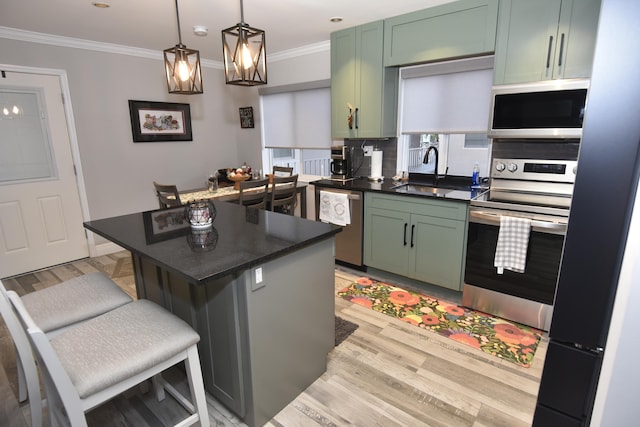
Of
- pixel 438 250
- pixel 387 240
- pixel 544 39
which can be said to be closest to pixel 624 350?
pixel 438 250

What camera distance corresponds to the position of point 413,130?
11.9 feet

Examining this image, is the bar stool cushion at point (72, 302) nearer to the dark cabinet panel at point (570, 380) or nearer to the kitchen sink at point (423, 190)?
the dark cabinet panel at point (570, 380)

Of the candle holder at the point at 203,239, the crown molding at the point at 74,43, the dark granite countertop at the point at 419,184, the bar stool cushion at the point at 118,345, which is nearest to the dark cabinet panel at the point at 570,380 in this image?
the bar stool cushion at the point at 118,345

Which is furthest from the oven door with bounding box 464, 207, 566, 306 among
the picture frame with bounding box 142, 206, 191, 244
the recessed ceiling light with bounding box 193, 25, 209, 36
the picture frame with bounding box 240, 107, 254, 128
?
the picture frame with bounding box 240, 107, 254, 128

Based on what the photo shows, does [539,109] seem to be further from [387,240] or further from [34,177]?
[34,177]

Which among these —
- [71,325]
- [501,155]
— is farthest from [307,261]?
[501,155]

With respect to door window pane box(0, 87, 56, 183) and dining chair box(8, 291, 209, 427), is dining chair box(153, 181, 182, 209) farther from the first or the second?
dining chair box(8, 291, 209, 427)

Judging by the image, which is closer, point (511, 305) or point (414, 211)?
point (511, 305)

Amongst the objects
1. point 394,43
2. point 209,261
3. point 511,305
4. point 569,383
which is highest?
point 394,43

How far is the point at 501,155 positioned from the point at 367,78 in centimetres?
148

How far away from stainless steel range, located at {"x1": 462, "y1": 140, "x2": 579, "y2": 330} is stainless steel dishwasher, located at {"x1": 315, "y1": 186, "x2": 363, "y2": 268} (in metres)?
1.08

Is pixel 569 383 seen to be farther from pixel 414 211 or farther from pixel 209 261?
pixel 414 211

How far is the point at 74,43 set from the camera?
370 cm

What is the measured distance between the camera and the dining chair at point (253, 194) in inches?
136
